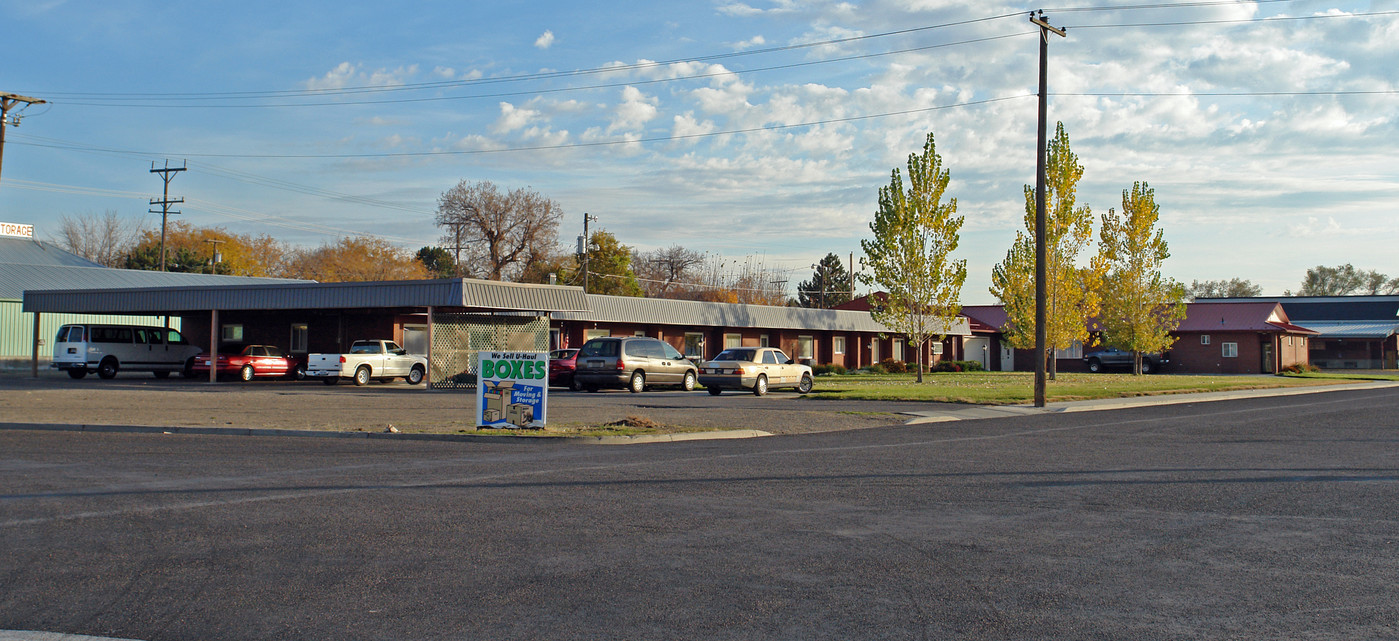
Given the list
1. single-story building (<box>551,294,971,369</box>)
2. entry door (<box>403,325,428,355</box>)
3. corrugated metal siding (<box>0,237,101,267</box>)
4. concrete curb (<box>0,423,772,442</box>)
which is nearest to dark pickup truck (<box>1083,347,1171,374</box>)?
single-story building (<box>551,294,971,369</box>)

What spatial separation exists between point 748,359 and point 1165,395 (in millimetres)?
13818

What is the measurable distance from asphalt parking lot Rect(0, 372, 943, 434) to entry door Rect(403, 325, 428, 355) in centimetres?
1116

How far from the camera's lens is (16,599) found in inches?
246

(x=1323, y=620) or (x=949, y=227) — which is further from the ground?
(x=949, y=227)

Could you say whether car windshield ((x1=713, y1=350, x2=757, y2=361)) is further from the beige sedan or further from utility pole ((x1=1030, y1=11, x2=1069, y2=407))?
utility pole ((x1=1030, y1=11, x2=1069, y2=407))

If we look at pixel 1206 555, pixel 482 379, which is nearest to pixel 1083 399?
pixel 482 379

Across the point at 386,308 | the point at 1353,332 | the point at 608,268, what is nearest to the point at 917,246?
the point at 386,308

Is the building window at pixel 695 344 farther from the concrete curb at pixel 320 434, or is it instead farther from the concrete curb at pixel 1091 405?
the concrete curb at pixel 320 434

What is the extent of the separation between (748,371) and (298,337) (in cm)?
2264

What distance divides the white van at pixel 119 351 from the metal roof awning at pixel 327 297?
115cm

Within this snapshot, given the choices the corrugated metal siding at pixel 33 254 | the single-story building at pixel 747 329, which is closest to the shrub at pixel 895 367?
the single-story building at pixel 747 329

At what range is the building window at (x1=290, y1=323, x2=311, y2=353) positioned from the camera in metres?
44.3

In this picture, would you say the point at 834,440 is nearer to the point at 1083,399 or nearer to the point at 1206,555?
the point at 1206,555

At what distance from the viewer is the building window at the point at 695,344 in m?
52.9
